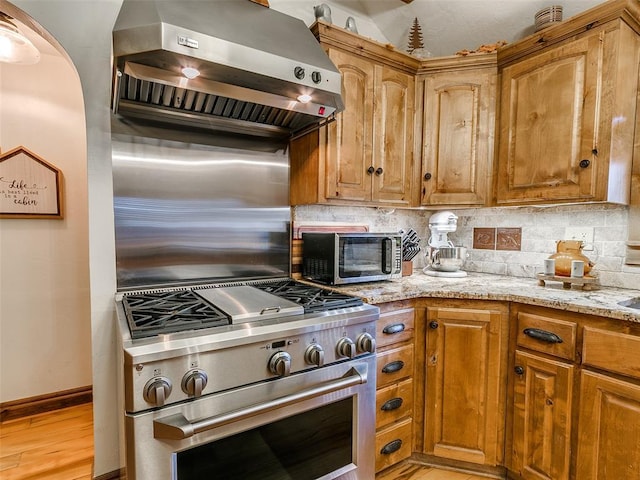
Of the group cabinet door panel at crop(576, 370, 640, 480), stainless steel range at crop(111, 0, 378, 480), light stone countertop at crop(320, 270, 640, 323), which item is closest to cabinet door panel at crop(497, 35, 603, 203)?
light stone countertop at crop(320, 270, 640, 323)

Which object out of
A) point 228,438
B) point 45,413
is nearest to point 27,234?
point 45,413

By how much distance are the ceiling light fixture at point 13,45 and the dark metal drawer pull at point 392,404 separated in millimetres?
2345

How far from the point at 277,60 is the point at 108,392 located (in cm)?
166

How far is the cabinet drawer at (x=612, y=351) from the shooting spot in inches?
49.3

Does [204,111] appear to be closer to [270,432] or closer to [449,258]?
[270,432]

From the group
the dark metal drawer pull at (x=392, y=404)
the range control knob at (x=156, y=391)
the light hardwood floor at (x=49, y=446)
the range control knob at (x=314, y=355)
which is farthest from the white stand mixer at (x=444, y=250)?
the light hardwood floor at (x=49, y=446)

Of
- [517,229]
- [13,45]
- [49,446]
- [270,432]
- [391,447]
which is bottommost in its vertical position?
[49,446]

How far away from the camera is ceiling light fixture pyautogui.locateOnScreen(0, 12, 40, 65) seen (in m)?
1.53

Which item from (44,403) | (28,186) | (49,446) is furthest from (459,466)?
(28,186)

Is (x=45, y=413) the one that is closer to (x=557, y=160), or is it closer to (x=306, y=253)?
(x=306, y=253)

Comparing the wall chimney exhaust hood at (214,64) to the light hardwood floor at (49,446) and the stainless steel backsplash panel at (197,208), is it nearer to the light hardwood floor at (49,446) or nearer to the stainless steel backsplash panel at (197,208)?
the stainless steel backsplash panel at (197,208)

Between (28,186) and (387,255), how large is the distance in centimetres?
233

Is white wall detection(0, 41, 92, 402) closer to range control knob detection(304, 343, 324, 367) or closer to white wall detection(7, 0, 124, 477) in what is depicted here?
white wall detection(7, 0, 124, 477)

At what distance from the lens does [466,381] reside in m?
1.68
